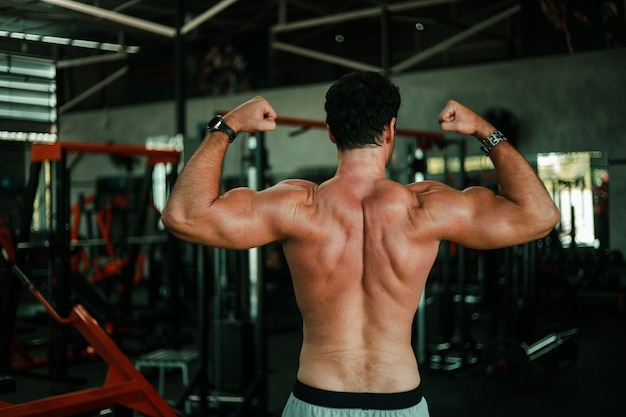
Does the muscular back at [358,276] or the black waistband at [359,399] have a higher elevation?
the muscular back at [358,276]

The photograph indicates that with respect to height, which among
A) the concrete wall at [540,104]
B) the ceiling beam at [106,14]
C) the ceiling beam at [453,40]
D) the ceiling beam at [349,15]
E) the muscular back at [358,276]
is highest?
the ceiling beam at [349,15]

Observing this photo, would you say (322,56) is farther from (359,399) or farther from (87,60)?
(359,399)

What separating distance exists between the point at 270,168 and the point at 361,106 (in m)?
3.21

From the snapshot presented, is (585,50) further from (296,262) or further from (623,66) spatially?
(296,262)

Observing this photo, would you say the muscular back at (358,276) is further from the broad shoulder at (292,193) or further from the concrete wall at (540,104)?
the concrete wall at (540,104)

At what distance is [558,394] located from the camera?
392 cm

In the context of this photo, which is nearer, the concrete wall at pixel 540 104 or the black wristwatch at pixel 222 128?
the black wristwatch at pixel 222 128

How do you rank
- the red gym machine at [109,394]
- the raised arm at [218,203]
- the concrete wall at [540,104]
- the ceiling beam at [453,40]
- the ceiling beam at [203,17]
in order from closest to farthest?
the raised arm at [218,203]
the red gym machine at [109,394]
the concrete wall at [540,104]
the ceiling beam at [453,40]
the ceiling beam at [203,17]

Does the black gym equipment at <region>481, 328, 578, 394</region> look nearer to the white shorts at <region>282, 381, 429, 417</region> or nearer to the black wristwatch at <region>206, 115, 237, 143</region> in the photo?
the white shorts at <region>282, 381, 429, 417</region>

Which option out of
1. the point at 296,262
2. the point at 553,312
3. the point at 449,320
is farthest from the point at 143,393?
the point at 449,320

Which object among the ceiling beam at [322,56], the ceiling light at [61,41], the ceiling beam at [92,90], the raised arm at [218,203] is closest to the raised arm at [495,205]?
the raised arm at [218,203]

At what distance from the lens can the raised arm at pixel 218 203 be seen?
1.53 m

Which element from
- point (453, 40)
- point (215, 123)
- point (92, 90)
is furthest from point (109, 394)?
point (453, 40)

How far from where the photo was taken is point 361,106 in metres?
1.59
